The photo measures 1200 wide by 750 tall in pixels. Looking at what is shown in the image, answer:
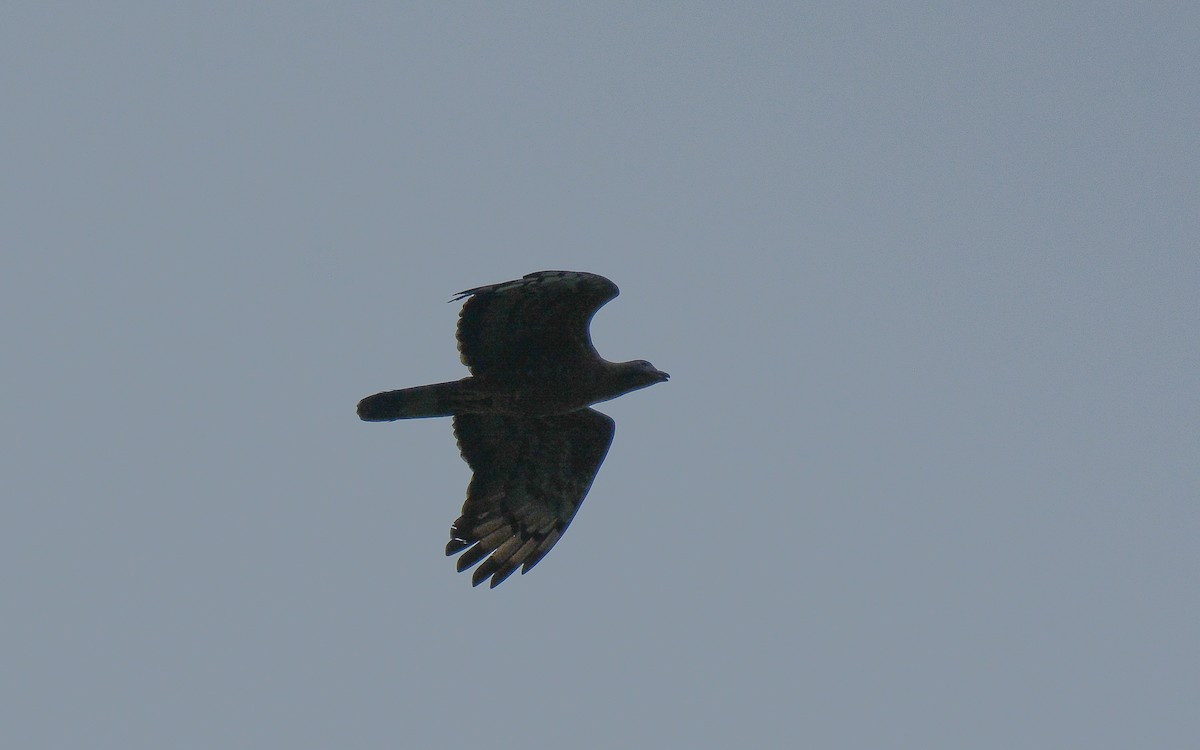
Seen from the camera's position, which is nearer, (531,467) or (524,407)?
(524,407)

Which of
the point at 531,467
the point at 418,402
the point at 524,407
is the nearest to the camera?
the point at 418,402

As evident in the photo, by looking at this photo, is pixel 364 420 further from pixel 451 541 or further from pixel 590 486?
pixel 590 486

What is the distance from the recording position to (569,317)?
11578 millimetres

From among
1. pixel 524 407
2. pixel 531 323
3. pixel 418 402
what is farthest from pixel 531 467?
pixel 531 323

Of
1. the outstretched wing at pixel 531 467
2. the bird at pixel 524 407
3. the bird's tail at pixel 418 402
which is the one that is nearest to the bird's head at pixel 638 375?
the bird at pixel 524 407

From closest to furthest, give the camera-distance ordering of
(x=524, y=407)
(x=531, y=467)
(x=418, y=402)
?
(x=418, y=402)
(x=524, y=407)
(x=531, y=467)

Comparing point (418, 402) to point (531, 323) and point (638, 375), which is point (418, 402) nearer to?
point (531, 323)

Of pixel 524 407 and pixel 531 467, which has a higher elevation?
pixel 524 407

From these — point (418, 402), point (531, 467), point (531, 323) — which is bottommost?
point (531, 467)

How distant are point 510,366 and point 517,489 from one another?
137 cm

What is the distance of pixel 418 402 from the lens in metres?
11.5

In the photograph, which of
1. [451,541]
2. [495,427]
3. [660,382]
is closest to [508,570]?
[451,541]

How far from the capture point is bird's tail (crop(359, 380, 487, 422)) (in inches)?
452

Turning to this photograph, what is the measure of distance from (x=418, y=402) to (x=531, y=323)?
1.20 metres
